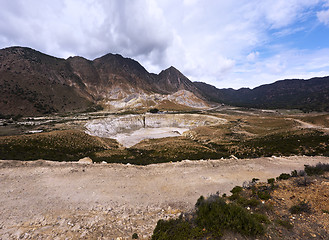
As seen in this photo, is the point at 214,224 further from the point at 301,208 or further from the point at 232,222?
the point at 301,208

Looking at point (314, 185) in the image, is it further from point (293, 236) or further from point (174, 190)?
point (174, 190)

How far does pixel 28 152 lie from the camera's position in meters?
22.1

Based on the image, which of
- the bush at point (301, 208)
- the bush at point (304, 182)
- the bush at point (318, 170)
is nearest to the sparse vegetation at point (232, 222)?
the bush at point (301, 208)

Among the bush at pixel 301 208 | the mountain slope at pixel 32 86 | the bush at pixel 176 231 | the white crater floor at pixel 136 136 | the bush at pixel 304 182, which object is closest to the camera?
the bush at pixel 176 231

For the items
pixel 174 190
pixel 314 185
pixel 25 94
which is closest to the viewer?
pixel 314 185

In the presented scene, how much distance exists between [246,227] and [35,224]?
11.7 m

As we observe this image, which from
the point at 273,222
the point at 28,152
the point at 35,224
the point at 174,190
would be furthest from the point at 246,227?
the point at 28,152

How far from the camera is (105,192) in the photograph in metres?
11.9

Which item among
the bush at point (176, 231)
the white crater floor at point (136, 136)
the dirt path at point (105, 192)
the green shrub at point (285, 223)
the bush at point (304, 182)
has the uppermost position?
the green shrub at point (285, 223)

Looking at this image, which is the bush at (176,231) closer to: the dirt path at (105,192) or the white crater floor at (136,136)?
the dirt path at (105,192)

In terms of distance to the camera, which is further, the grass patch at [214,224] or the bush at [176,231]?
the bush at [176,231]

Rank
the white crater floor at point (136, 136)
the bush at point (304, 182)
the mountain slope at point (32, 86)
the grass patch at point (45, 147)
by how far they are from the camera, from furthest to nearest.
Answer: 1. the mountain slope at point (32, 86)
2. the white crater floor at point (136, 136)
3. the grass patch at point (45, 147)
4. the bush at point (304, 182)

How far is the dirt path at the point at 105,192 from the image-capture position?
27.4 ft

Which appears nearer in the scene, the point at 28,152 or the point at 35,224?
the point at 35,224
